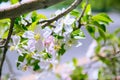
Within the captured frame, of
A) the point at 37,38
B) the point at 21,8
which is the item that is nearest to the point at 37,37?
the point at 37,38

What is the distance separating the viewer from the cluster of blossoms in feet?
2.08

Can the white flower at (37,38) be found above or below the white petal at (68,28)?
below

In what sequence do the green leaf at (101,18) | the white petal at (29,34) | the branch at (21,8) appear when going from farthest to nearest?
1. the green leaf at (101,18)
2. the white petal at (29,34)
3. the branch at (21,8)

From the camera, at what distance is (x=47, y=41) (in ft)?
2.13

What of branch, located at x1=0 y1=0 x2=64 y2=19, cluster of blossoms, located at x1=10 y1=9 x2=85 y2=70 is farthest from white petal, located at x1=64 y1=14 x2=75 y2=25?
branch, located at x1=0 y1=0 x2=64 y2=19

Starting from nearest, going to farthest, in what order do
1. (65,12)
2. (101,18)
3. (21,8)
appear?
(21,8)
(65,12)
(101,18)

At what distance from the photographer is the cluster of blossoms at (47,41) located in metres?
0.64

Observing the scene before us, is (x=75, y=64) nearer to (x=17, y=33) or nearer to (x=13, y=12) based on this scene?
(x=17, y=33)

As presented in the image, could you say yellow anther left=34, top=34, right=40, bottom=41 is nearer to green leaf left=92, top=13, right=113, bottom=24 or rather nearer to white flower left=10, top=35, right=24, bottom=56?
white flower left=10, top=35, right=24, bottom=56

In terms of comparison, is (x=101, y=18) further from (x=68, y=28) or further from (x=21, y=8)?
(x=21, y=8)

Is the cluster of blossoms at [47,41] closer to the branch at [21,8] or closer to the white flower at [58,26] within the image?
the white flower at [58,26]

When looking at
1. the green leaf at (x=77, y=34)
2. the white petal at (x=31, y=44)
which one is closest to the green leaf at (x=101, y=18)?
the green leaf at (x=77, y=34)

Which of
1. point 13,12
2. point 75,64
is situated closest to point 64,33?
point 13,12

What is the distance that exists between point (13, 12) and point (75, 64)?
36.5 inches
